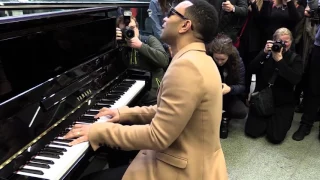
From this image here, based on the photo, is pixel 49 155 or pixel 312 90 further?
pixel 312 90

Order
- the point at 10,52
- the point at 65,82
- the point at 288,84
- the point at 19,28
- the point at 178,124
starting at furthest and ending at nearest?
the point at 288,84
the point at 65,82
the point at 19,28
the point at 10,52
the point at 178,124

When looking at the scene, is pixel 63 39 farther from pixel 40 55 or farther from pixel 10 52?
pixel 10 52

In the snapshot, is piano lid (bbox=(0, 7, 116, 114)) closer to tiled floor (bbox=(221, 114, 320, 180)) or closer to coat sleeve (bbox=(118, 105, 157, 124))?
coat sleeve (bbox=(118, 105, 157, 124))

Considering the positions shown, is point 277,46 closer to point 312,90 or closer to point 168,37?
point 312,90

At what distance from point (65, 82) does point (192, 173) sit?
0.73 metres

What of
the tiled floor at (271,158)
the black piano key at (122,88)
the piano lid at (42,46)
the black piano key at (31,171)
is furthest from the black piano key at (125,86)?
the tiled floor at (271,158)

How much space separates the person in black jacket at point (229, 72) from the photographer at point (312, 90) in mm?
554

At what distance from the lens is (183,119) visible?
1.12 m

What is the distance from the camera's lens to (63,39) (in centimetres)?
157

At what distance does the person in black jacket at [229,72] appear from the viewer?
2.65m

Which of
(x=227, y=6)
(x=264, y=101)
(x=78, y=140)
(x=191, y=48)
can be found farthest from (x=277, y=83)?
(x=78, y=140)

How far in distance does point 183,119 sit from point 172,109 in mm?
54

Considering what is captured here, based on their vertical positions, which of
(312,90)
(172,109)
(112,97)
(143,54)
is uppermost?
(172,109)

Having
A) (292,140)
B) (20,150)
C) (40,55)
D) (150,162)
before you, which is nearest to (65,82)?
(40,55)
